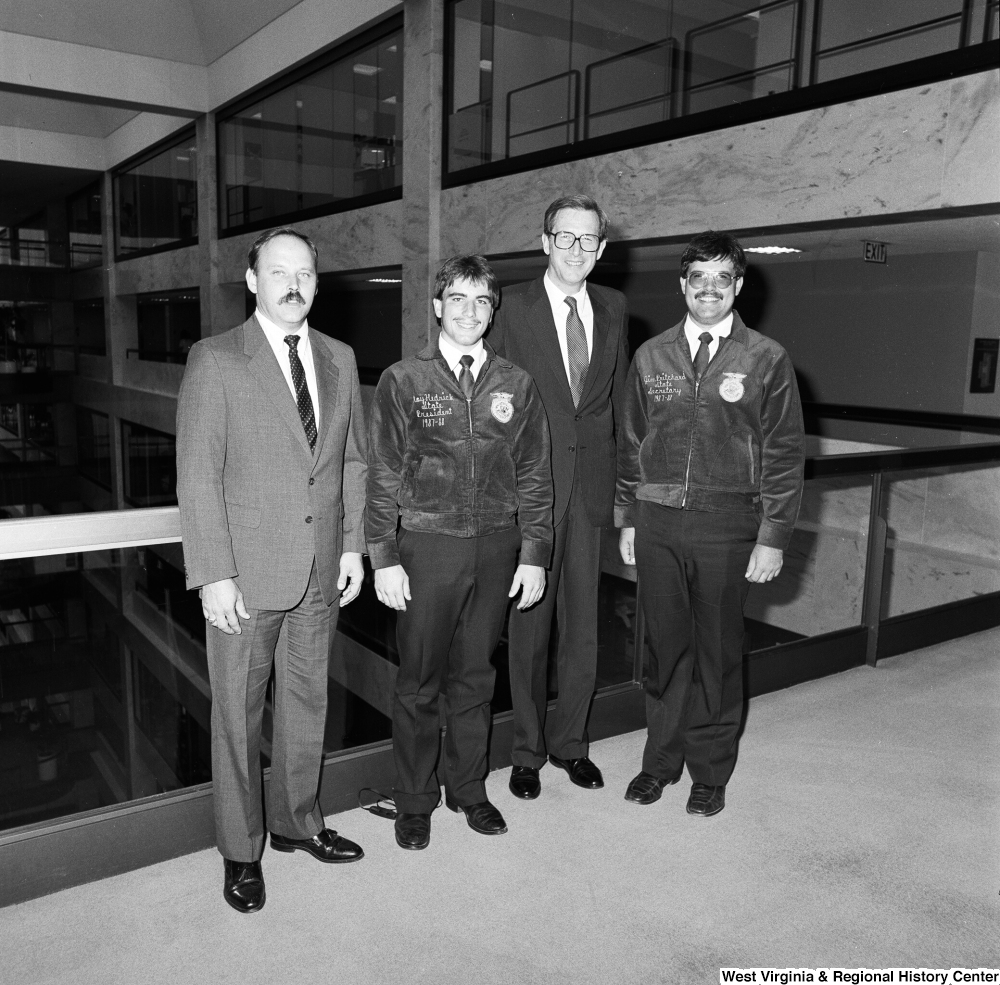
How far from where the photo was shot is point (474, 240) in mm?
8453

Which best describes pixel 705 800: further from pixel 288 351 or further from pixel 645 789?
pixel 288 351

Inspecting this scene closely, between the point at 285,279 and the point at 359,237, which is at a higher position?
the point at 359,237

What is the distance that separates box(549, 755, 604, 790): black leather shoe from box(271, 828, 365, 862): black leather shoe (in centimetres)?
83

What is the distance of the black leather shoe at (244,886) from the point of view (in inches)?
90.0

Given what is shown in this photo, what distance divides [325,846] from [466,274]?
1648 millimetres

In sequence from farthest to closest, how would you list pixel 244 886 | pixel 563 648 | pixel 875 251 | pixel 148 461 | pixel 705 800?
pixel 148 461, pixel 875 251, pixel 563 648, pixel 705 800, pixel 244 886

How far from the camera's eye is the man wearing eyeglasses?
2699 mm

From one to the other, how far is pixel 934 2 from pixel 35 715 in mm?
8205

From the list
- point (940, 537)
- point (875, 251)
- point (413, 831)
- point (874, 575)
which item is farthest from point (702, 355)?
point (875, 251)

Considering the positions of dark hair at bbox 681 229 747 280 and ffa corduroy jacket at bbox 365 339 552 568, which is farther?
dark hair at bbox 681 229 747 280

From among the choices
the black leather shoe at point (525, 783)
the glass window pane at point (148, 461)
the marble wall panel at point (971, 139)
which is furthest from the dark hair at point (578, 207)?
the glass window pane at point (148, 461)

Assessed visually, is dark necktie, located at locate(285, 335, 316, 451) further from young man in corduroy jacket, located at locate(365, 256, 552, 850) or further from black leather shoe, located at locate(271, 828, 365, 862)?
black leather shoe, located at locate(271, 828, 365, 862)

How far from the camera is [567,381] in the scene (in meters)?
2.83

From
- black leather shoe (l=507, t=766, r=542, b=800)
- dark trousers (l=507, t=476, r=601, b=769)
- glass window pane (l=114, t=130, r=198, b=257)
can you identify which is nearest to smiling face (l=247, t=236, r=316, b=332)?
dark trousers (l=507, t=476, r=601, b=769)
